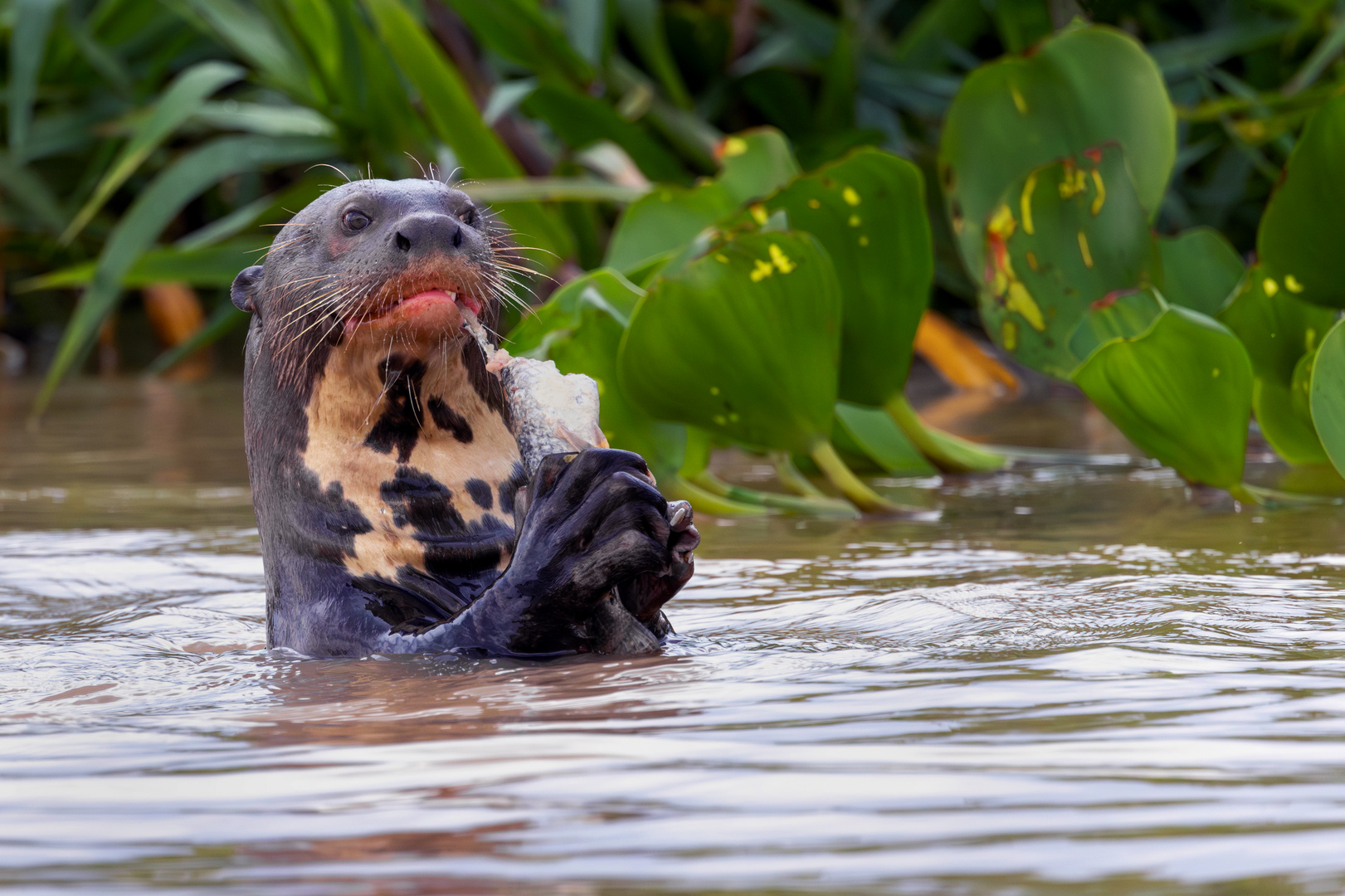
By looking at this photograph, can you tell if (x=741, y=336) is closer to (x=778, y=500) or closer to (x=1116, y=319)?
(x=778, y=500)

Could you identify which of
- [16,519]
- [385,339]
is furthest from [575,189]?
[385,339]

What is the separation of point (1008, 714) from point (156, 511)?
2.60 meters

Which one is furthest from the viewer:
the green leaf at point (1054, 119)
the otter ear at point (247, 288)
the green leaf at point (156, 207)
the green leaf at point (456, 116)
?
the green leaf at point (156, 207)

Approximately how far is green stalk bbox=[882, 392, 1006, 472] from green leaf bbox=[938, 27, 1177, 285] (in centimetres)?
40

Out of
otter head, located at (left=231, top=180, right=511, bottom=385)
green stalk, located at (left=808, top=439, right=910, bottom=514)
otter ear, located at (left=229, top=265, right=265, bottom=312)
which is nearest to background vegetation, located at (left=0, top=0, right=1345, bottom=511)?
green stalk, located at (left=808, top=439, right=910, bottom=514)

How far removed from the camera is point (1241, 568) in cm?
274

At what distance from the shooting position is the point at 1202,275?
159 inches

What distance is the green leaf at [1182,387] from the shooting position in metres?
3.15

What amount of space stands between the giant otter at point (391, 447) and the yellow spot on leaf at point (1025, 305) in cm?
169

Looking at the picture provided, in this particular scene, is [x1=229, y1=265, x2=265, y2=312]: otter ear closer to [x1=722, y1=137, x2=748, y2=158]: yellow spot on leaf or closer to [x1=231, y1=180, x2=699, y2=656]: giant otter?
[x1=231, y1=180, x2=699, y2=656]: giant otter

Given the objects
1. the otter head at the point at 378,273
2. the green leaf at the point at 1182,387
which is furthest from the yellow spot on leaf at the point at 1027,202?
the otter head at the point at 378,273

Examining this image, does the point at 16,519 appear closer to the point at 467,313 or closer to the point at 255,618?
the point at 255,618

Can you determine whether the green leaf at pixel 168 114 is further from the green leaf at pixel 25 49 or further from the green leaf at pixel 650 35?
the green leaf at pixel 650 35

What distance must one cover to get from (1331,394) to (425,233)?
1605 mm
